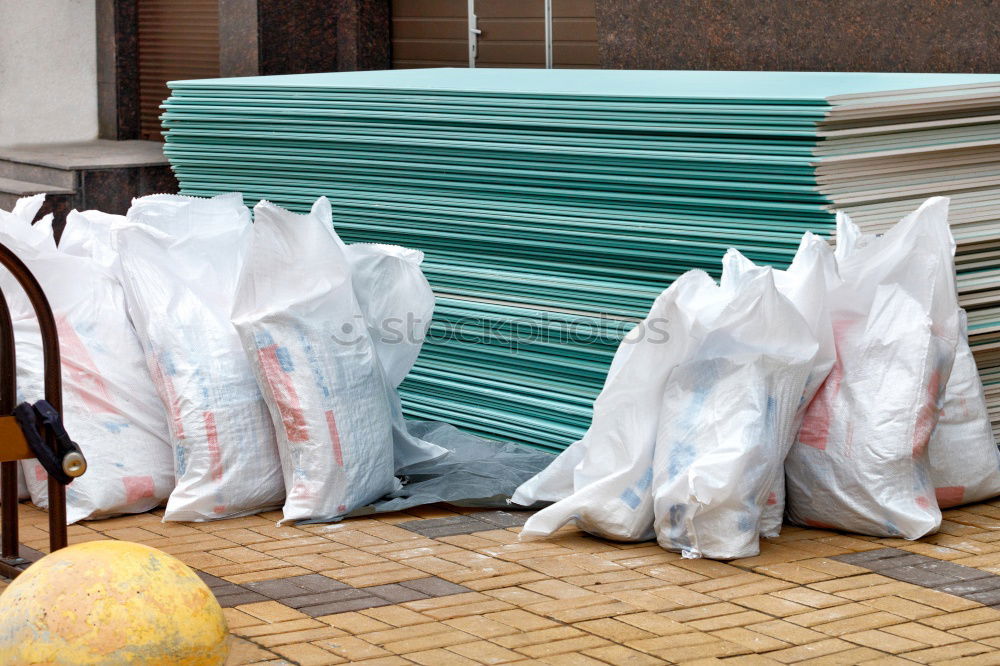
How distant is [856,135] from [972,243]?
62 cm

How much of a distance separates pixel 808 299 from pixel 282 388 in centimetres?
171

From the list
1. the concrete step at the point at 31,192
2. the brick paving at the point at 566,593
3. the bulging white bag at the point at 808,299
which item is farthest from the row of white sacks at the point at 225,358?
the concrete step at the point at 31,192

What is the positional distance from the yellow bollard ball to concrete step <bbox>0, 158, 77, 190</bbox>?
5901 millimetres

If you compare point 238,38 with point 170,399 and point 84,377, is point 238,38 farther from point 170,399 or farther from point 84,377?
point 170,399

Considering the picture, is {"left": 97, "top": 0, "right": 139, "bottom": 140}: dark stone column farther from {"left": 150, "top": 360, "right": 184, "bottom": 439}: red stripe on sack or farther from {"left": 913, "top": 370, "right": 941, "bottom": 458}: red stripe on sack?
{"left": 913, "top": 370, "right": 941, "bottom": 458}: red stripe on sack

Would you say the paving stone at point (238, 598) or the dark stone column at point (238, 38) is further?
the dark stone column at point (238, 38)

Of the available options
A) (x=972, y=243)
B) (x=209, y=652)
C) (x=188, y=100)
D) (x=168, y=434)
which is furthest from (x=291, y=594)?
(x=188, y=100)

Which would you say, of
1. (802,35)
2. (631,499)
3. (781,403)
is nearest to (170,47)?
(802,35)

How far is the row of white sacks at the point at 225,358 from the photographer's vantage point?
4.78 meters

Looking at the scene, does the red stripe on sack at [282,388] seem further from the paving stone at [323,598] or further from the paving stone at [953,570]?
the paving stone at [953,570]

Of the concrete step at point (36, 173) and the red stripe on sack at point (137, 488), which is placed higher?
the concrete step at point (36, 173)

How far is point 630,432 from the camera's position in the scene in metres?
4.45

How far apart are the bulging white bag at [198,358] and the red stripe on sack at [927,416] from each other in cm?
208

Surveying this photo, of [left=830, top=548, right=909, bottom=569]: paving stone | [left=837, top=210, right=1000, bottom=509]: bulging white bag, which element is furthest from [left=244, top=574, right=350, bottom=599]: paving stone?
[left=837, top=210, right=1000, bottom=509]: bulging white bag
